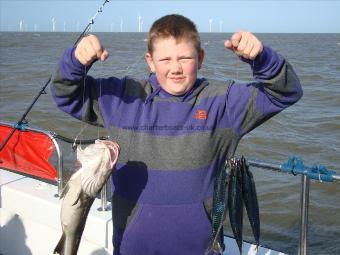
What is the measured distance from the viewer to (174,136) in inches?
107

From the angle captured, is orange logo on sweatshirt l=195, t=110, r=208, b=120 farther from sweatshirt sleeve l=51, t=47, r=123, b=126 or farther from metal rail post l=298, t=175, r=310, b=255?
metal rail post l=298, t=175, r=310, b=255

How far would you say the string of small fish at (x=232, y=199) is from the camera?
2.62m

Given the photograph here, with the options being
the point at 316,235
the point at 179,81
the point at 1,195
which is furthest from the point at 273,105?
the point at 316,235

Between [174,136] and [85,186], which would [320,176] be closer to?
[174,136]

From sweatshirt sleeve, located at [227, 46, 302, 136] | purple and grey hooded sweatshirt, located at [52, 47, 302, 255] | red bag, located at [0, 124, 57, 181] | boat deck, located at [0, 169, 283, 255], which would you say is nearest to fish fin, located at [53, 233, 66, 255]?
purple and grey hooded sweatshirt, located at [52, 47, 302, 255]

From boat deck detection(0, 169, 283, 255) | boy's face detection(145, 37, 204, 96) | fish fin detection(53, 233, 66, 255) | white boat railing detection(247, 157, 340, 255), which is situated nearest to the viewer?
boy's face detection(145, 37, 204, 96)

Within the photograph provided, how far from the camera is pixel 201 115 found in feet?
9.03

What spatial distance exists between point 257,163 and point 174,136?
3.28ft

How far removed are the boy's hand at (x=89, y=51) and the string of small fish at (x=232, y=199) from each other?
98 cm

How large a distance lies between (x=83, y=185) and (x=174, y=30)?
108cm

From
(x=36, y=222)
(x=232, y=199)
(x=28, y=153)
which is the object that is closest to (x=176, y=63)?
(x=232, y=199)

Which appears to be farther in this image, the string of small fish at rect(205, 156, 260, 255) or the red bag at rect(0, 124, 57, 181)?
the red bag at rect(0, 124, 57, 181)

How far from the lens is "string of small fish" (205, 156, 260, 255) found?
262cm

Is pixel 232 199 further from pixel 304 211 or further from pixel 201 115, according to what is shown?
pixel 304 211
